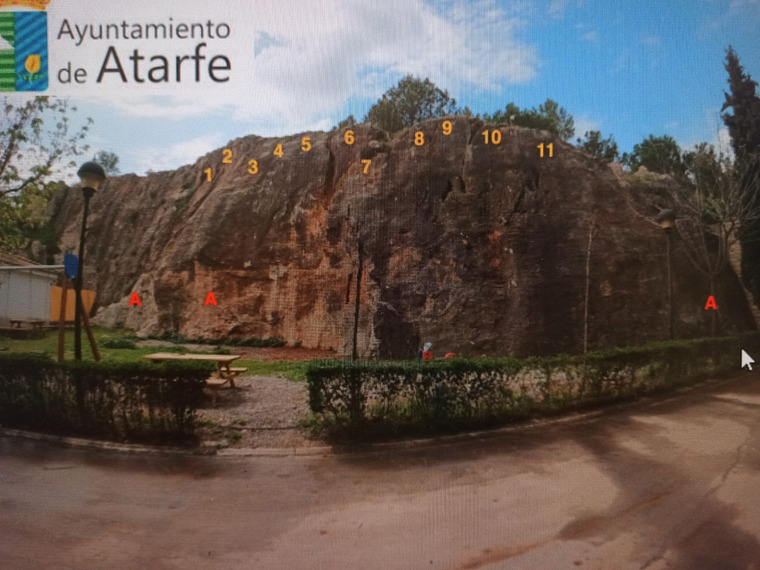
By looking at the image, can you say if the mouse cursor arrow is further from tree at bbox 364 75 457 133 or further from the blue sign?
the blue sign

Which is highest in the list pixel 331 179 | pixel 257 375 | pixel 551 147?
pixel 551 147

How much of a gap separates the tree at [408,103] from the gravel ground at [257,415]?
3.15 metres

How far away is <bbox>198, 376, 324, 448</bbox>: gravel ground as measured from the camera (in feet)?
14.3

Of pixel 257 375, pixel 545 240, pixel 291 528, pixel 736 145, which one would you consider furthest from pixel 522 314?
pixel 291 528

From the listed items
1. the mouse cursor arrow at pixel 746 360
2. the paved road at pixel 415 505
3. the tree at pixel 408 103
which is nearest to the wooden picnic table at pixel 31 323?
the paved road at pixel 415 505

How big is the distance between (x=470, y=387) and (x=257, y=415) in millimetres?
2456

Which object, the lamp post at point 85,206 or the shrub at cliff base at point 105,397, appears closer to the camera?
the lamp post at point 85,206

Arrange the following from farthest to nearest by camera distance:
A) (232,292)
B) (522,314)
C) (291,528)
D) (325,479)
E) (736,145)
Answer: (522,314) → (232,292) → (736,145) → (325,479) → (291,528)

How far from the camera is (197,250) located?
5.29 m

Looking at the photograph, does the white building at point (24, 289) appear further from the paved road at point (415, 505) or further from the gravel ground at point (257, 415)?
the gravel ground at point (257, 415)

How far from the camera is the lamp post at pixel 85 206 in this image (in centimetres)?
402

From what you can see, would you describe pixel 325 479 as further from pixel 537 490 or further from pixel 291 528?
pixel 537 490

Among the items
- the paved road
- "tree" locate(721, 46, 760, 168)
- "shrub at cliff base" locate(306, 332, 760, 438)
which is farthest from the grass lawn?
"tree" locate(721, 46, 760, 168)

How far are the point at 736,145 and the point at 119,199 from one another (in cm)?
649
